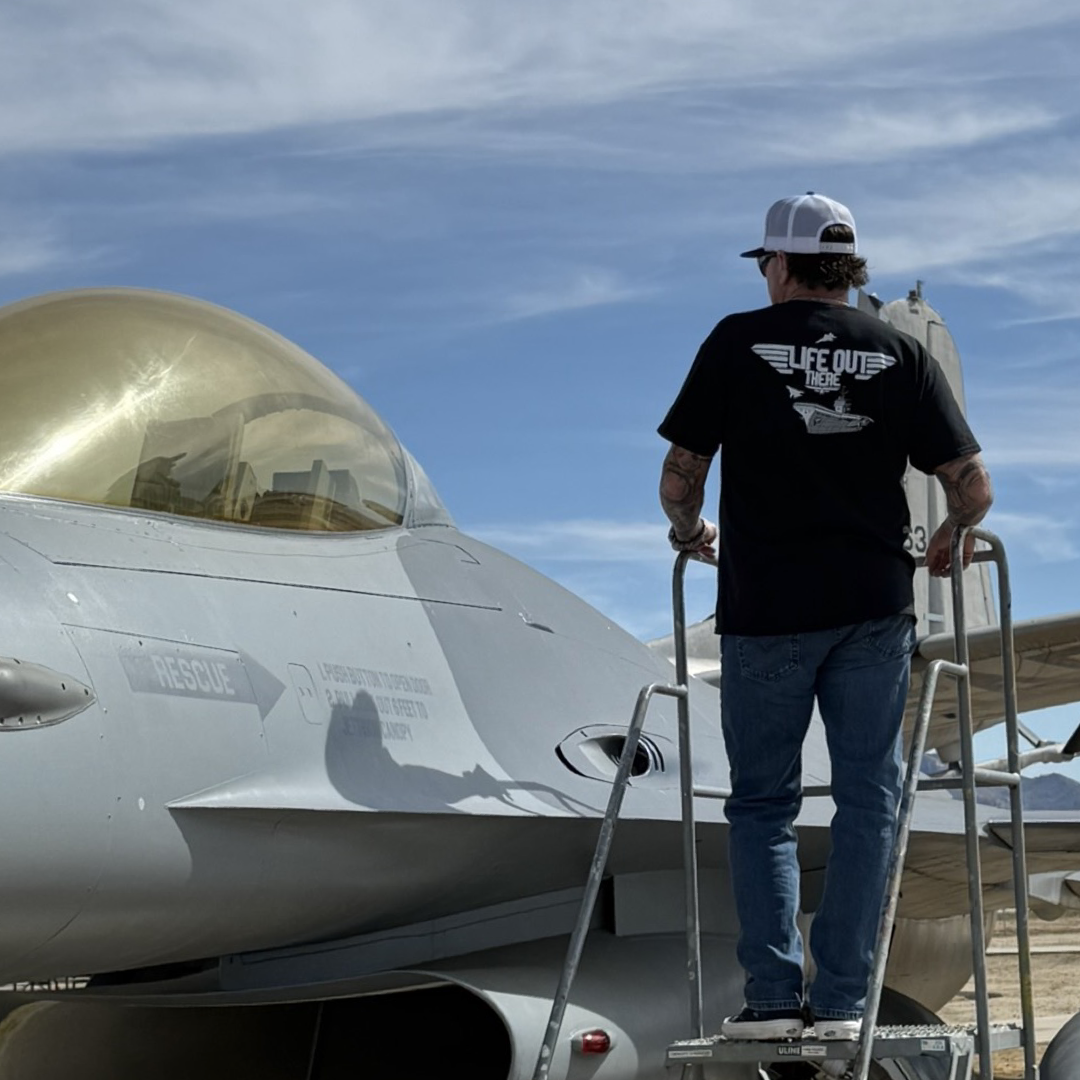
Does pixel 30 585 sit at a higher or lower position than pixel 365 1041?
higher

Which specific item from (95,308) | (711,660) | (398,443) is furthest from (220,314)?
(711,660)

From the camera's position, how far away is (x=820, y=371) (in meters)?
4.48

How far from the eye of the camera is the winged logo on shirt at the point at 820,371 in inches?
176

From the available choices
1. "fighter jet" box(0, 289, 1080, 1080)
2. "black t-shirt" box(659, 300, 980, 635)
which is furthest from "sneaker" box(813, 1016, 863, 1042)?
"fighter jet" box(0, 289, 1080, 1080)

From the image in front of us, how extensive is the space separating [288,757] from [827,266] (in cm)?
210

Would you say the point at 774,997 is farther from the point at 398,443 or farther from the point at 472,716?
the point at 398,443

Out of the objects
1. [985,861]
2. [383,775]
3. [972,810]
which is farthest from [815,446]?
[985,861]

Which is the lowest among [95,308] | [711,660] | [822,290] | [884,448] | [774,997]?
[774,997]

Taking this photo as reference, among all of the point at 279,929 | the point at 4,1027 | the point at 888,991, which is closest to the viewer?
the point at 279,929

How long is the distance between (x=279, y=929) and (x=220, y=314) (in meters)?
2.19

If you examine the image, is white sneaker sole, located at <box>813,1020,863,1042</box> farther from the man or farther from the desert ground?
the desert ground

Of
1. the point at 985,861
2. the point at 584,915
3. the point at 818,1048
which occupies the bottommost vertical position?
the point at 818,1048

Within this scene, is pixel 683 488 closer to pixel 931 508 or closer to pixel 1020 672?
pixel 1020 672

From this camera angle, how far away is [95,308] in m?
5.74
